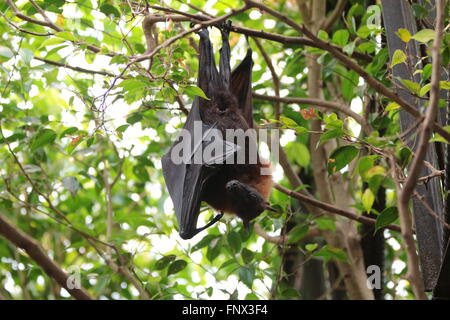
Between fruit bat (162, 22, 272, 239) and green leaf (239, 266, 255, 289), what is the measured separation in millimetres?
438

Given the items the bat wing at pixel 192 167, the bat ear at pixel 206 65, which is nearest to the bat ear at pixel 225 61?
the bat ear at pixel 206 65

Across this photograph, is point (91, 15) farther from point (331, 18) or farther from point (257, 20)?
point (331, 18)

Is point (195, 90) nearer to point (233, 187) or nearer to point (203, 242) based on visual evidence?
point (233, 187)

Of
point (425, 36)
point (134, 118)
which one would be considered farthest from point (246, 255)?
point (425, 36)

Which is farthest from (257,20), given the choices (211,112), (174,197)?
(174,197)

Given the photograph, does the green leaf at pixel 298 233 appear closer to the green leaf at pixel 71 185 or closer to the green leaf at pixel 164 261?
the green leaf at pixel 164 261

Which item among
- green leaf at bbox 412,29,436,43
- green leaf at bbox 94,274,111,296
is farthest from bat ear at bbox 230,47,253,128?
green leaf at bbox 412,29,436,43

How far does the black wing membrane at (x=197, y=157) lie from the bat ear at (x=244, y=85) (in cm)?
4

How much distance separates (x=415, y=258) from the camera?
1.82 metres

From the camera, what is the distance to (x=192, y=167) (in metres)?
5.29

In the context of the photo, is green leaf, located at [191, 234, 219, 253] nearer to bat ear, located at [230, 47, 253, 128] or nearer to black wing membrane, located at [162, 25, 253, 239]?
black wing membrane, located at [162, 25, 253, 239]

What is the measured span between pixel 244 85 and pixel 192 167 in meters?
1.16

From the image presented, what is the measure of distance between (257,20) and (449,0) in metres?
2.43

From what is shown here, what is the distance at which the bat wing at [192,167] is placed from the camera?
5080mm
